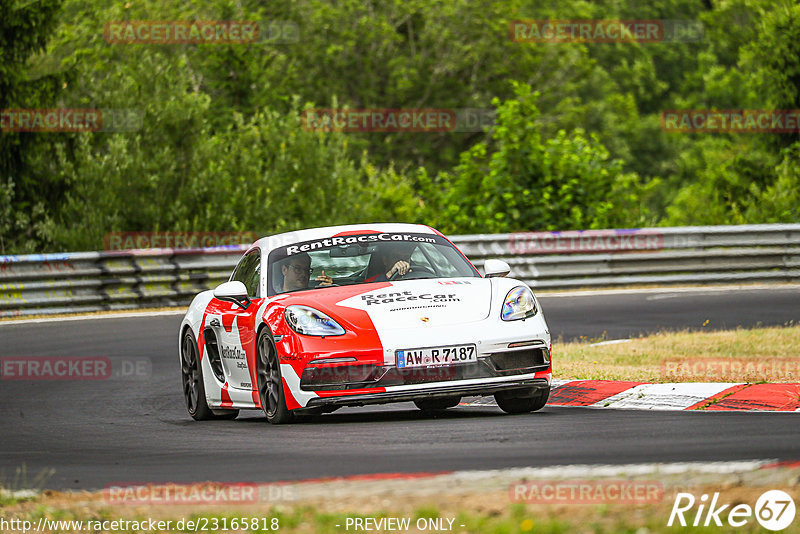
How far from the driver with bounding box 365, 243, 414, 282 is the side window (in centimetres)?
88

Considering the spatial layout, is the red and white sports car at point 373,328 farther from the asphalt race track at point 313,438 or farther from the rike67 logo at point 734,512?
the rike67 logo at point 734,512

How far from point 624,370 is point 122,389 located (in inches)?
185

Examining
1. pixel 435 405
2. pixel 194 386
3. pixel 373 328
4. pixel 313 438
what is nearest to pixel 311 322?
pixel 373 328

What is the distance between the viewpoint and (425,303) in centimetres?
877

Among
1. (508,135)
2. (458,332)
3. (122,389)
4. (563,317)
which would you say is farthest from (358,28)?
(458,332)

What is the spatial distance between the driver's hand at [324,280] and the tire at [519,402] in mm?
1458

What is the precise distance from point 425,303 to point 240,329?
1.65m

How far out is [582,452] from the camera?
673cm

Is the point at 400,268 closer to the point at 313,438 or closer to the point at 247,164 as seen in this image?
the point at 313,438

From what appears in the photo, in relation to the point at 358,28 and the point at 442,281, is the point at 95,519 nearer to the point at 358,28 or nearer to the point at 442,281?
the point at 442,281

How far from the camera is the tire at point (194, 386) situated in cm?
1063

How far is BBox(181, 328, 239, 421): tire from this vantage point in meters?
10.6

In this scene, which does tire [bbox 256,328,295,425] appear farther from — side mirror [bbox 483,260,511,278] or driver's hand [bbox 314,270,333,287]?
side mirror [bbox 483,260,511,278]

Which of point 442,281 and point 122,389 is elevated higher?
point 442,281
